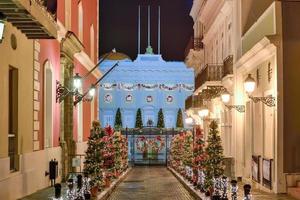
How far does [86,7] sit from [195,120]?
42.9 feet

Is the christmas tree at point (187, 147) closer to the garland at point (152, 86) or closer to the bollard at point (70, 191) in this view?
the bollard at point (70, 191)

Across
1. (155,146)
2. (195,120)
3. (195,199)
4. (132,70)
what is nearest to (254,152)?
(195,199)

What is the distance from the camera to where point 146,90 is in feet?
206

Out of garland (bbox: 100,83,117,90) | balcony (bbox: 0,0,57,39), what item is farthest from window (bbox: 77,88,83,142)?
garland (bbox: 100,83,117,90)

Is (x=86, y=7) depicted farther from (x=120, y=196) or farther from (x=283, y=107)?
(x=283, y=107)

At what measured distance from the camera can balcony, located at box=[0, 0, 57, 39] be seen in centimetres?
1380

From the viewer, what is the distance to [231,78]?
88.6ft

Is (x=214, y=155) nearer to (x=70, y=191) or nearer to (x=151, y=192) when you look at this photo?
(x=151, y=192)

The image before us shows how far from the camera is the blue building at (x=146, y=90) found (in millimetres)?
62250

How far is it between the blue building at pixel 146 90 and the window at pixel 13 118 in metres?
43.9

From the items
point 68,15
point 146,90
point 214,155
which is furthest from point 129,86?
point 214,155

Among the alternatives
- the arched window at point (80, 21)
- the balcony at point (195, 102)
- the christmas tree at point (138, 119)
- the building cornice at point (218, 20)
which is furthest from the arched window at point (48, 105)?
the christmas tree at point (138, 119)

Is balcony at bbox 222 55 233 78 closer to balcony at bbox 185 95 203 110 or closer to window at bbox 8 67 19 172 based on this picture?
balcony at bbox 185 95 203 110

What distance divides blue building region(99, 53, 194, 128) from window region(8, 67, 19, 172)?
144 ft
